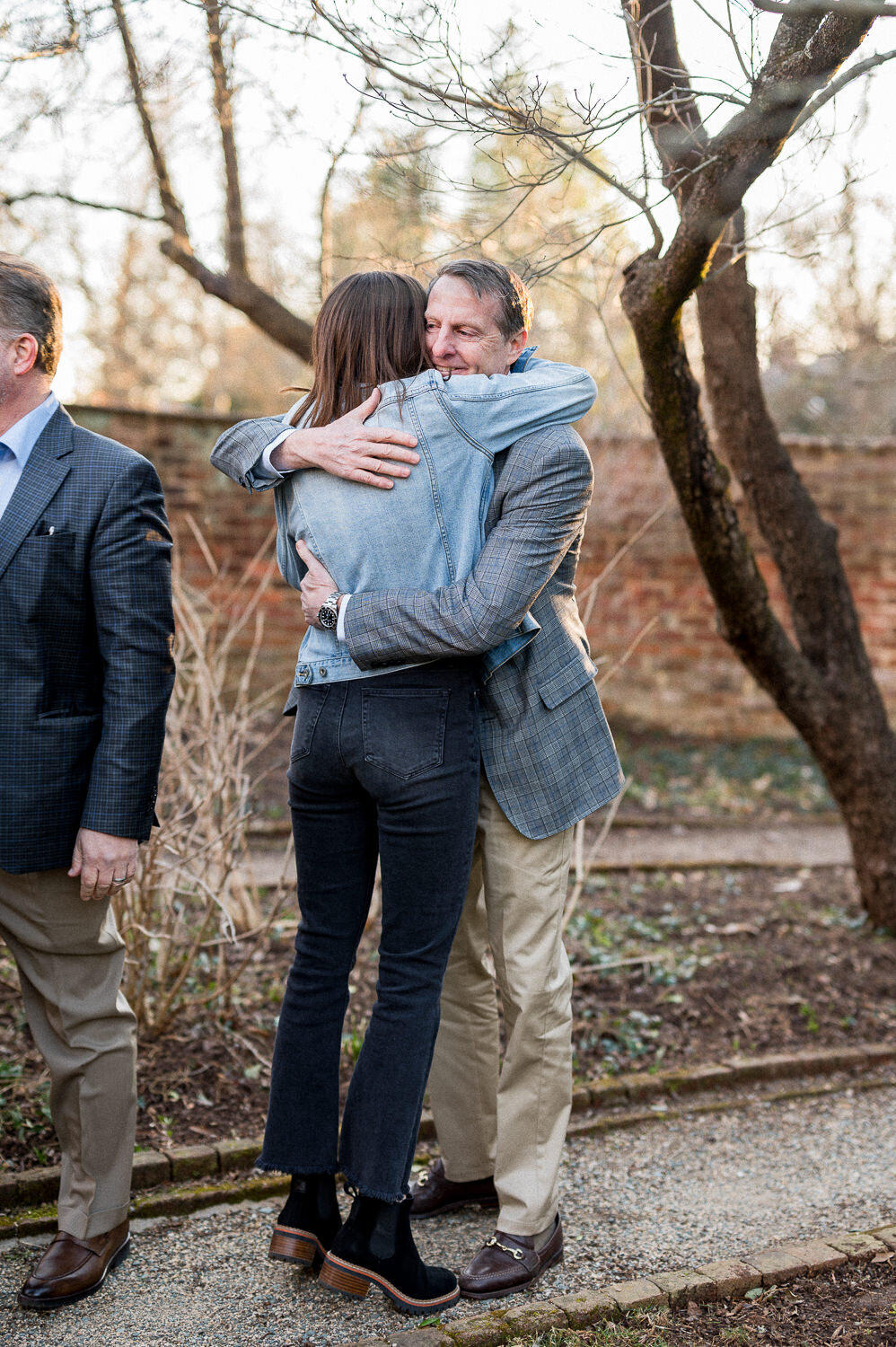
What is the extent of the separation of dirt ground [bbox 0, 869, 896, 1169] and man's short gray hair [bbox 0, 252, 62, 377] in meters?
1.74

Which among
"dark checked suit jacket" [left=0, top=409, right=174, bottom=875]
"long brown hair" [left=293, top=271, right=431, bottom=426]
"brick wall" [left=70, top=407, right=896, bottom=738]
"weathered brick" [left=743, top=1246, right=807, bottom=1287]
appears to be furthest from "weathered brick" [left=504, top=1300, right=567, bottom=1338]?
"brick wall" [left=70, top=407, right=896, bottom=738]

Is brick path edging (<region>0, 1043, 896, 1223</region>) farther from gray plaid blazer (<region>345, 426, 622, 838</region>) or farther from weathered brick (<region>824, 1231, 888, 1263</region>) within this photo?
gray plaid blazer (<region>345, 426, 622, 838</region>)

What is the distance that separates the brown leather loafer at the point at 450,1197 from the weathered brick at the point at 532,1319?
446 millimetres

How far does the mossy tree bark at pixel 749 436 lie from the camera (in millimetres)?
2643

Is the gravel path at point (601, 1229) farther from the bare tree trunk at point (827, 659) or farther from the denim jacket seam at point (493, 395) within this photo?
the denim jacket seam at point (493, 395)

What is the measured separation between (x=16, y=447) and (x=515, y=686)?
1.08 meters

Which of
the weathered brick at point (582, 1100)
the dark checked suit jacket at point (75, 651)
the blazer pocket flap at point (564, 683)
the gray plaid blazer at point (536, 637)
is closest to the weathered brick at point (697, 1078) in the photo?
the weathered brick at point (582, 1100)

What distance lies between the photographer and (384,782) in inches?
80.7

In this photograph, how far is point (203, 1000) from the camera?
3.30 metres

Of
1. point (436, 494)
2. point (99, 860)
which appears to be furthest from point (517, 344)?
point (99, 860)

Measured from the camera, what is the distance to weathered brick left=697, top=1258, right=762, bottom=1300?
2301mm

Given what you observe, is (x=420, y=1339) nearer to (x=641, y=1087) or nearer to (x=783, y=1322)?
(x=783, y=1322)

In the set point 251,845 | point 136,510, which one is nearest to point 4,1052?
point 136,510

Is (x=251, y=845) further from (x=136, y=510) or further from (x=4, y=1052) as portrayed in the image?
(x=136, y=510)
